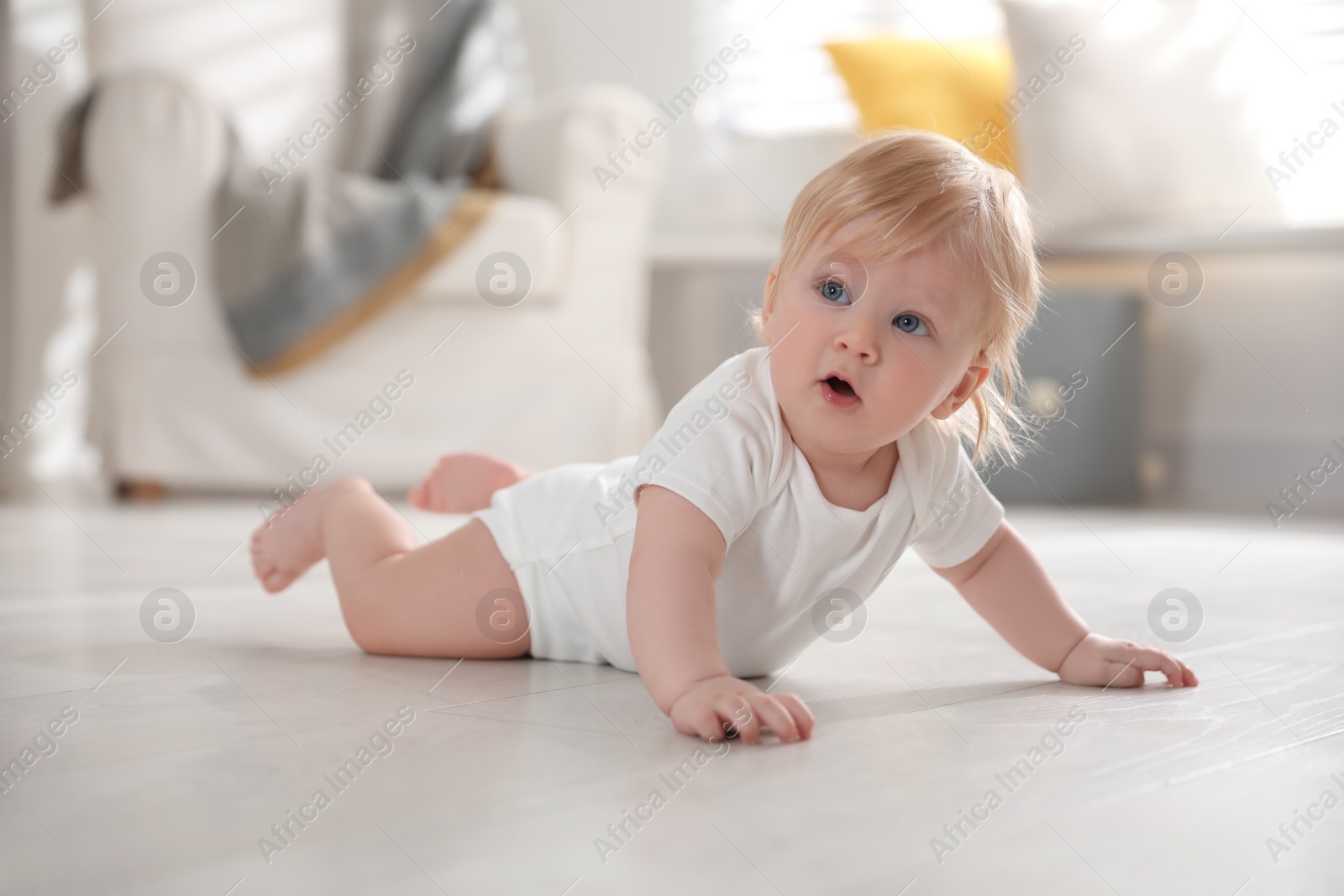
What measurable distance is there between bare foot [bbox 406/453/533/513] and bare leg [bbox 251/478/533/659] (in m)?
0.09

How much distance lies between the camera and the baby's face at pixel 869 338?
2.33 ft

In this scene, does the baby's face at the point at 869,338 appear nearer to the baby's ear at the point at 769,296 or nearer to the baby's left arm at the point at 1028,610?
the baby's ear at the point at 769,296

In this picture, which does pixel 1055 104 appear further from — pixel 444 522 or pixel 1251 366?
pixel 444 522

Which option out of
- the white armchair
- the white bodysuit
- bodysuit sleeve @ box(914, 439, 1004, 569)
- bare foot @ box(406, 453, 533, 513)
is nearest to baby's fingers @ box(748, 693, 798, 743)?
the white bodysuit

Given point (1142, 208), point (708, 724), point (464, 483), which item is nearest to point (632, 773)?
point (708, 724)

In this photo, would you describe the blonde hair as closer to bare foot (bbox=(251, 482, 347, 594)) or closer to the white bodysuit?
the white bodysuit

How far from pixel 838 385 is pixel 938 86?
6.43 ft

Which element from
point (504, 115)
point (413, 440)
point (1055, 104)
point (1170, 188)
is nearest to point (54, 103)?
point (504, 115)

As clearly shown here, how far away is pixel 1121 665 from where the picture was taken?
2.66 feet

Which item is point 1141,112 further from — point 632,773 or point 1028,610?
point 632,773

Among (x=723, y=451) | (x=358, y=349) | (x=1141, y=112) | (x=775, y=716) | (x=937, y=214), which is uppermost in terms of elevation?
(x=1141, y=112)

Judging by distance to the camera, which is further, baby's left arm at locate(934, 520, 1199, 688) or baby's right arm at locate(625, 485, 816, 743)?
baby's left arm at locate(934, 520, 1199, 688)

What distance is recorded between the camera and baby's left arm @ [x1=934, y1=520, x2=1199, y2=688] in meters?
0.83

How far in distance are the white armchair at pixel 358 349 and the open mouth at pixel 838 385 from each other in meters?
1.53
